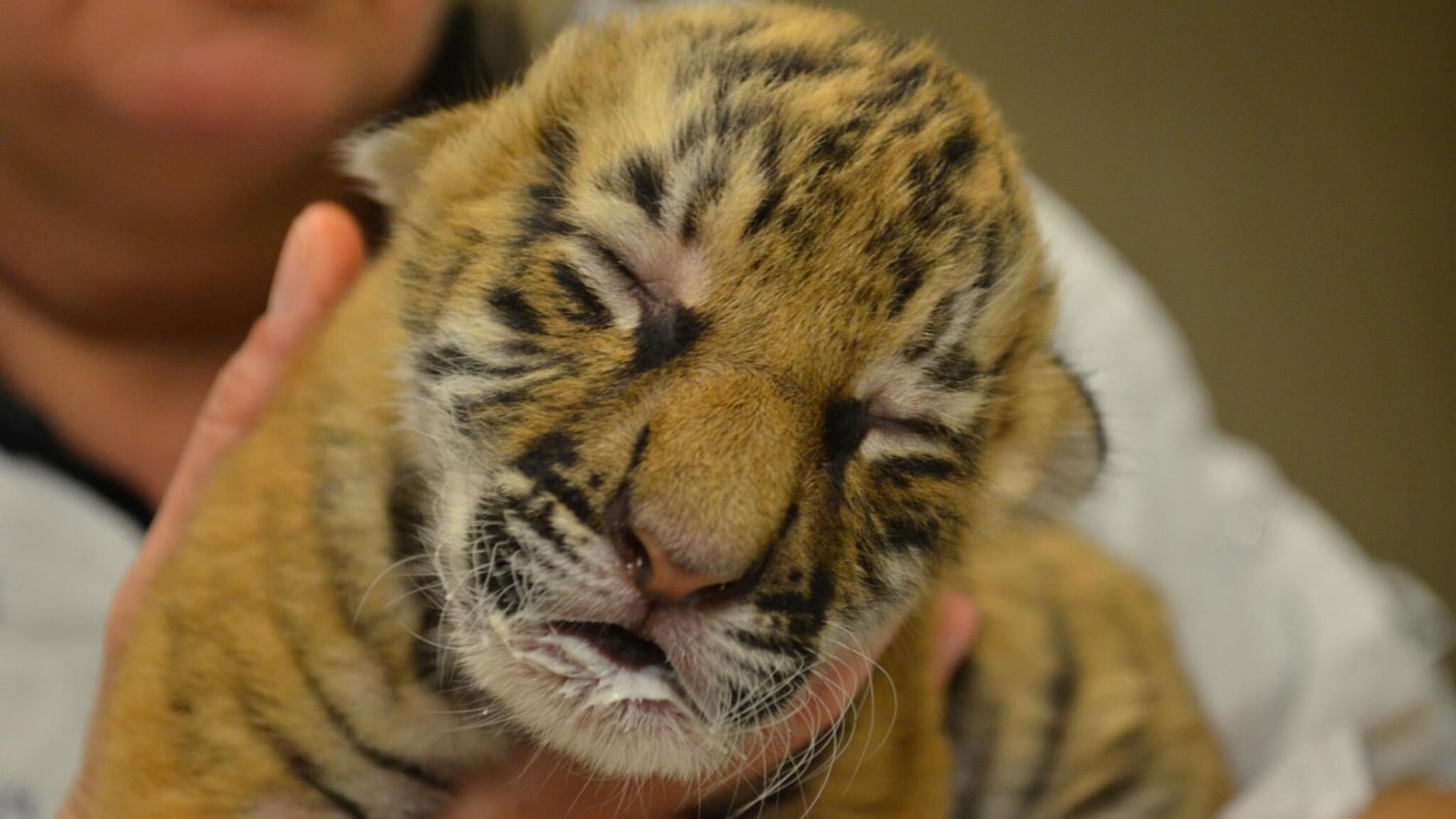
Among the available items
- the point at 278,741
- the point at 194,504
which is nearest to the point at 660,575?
the point at 278,741

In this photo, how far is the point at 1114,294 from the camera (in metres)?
1.82

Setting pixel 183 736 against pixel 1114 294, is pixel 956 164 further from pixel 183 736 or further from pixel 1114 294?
pixel 1114 294

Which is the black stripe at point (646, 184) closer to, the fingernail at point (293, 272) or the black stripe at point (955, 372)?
the black stripe at point (955, 372)

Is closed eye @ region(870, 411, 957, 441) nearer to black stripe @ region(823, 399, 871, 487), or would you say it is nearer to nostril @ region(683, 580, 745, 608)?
black stripe @ region(823, 399, 871, 487)

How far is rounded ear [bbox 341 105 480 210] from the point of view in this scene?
0.87m

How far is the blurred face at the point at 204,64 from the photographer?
3.21 feet

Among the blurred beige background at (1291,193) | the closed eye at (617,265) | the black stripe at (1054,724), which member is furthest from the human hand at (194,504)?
the blurred beige background at (1291,193)

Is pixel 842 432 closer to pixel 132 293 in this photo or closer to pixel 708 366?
pixel 708 366

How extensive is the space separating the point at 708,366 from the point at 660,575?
0.41ft

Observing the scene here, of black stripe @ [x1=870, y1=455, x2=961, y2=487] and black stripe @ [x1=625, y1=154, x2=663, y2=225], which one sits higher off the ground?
black stripe @ [x1=625, y1=154, x2=663, y2=225]

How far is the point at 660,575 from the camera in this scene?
0.61 m

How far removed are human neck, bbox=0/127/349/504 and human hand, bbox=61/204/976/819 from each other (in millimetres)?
187

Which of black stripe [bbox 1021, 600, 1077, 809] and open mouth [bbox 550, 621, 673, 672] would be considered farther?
black stripe [bbox 1021, 600, 1077, 809]

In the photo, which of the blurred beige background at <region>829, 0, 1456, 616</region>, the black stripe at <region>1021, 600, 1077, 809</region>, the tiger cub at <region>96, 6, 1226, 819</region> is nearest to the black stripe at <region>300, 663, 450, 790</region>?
the tiger cub at <region>96, 6, 1226, 819</region>
